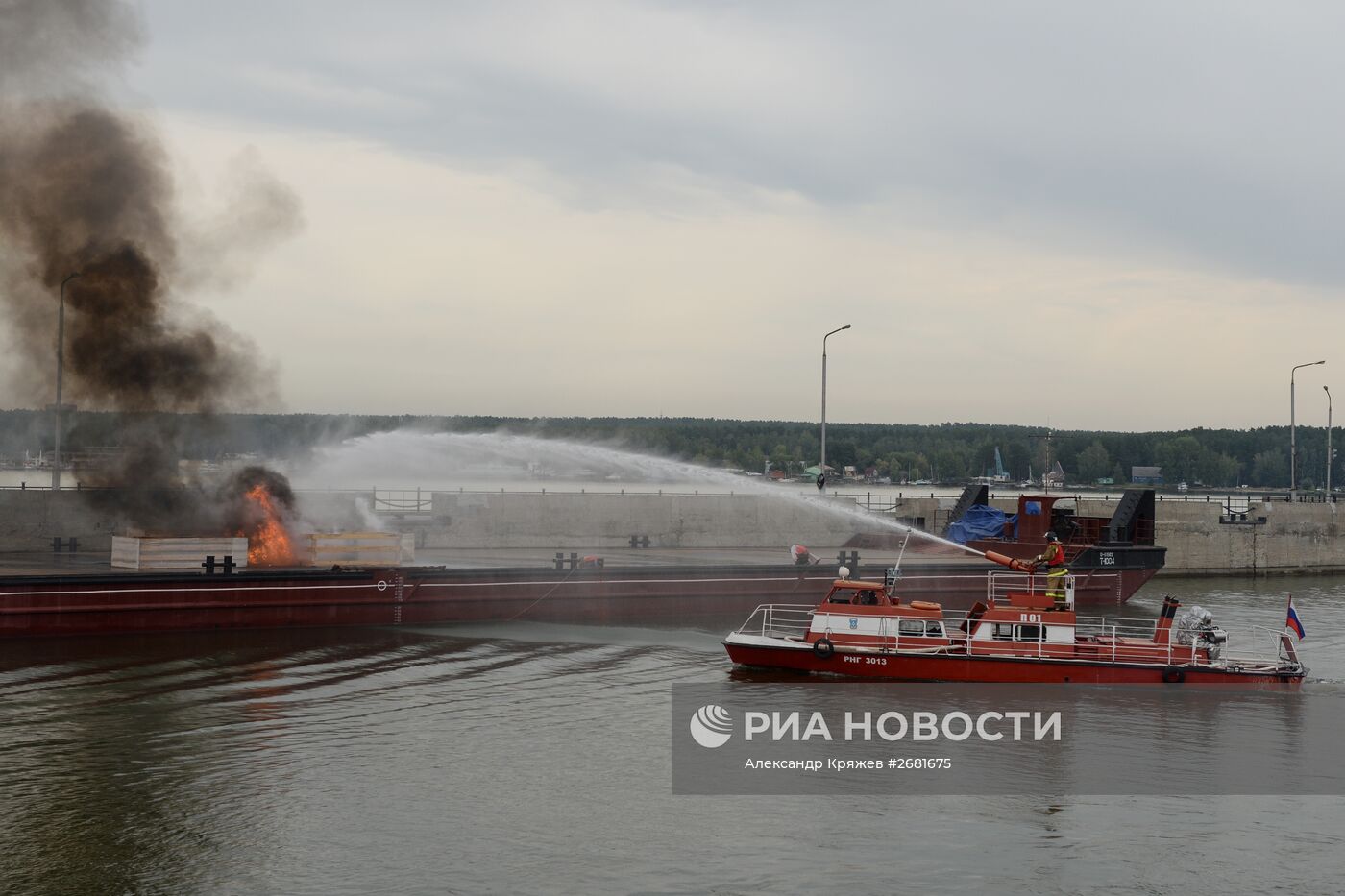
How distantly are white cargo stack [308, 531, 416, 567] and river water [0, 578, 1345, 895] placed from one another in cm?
1201

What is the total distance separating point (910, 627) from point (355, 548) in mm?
21257

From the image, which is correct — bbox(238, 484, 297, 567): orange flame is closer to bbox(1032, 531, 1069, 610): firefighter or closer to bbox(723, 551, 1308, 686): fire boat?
bbox(723, 551, 1308, 686): fire boat

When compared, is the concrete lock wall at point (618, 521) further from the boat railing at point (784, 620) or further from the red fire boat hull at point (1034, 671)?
the red fire boat hull at point (1034, 671)

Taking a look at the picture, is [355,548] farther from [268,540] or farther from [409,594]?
[268,540]

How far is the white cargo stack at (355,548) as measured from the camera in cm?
4419

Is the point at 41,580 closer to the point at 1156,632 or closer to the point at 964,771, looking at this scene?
the point at 964,771

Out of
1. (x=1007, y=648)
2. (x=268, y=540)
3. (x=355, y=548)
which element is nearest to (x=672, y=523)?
(x=268, y=540)

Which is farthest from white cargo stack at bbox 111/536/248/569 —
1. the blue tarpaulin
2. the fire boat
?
the blue tarpaulin

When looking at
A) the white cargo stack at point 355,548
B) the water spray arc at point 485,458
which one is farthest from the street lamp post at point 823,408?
the white cargo stack at point 355,548

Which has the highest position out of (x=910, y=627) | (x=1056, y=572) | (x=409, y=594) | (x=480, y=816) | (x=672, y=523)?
(x=1056, y=572)

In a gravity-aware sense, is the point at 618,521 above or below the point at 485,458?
below

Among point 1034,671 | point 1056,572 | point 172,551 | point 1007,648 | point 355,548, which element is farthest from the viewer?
point 355,548

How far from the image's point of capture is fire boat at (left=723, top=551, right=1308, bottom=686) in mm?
33406

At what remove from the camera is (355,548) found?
1741 inches
